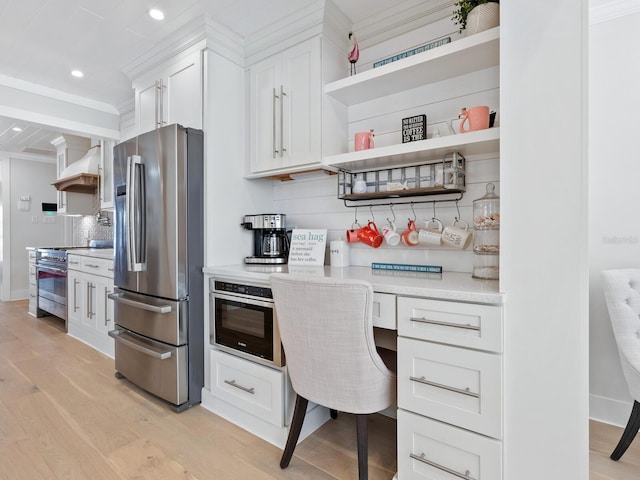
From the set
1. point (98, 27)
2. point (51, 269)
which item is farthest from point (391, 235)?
point (51, 269)

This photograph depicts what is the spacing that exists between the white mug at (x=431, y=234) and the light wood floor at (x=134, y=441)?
43.5 inches

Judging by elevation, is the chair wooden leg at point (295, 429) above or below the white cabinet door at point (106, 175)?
below

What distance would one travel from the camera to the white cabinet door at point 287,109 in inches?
82.2

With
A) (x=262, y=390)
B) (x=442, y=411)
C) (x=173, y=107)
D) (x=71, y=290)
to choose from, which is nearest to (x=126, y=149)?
(x=173, y=107)

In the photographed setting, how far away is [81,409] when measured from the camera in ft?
7.09

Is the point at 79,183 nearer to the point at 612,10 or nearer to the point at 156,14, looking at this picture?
the point at 156,14

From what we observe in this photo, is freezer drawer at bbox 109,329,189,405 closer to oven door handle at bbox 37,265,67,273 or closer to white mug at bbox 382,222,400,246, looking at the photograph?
white mug at bbox 382,222,400,246

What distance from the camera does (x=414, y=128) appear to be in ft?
6.22

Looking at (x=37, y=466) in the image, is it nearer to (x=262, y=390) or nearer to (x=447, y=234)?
(x=262, y=390)

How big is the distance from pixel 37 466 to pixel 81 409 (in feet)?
1.81

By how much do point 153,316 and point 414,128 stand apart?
2.01 meters

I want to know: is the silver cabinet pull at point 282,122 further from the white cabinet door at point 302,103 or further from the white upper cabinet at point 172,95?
the white upper cabinet at point 172,95

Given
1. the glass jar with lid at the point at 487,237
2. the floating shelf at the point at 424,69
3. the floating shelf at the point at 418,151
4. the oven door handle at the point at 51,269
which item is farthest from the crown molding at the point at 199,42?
the oven door handle at the point at 51,269

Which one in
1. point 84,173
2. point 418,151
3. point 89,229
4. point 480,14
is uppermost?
point 480,14
